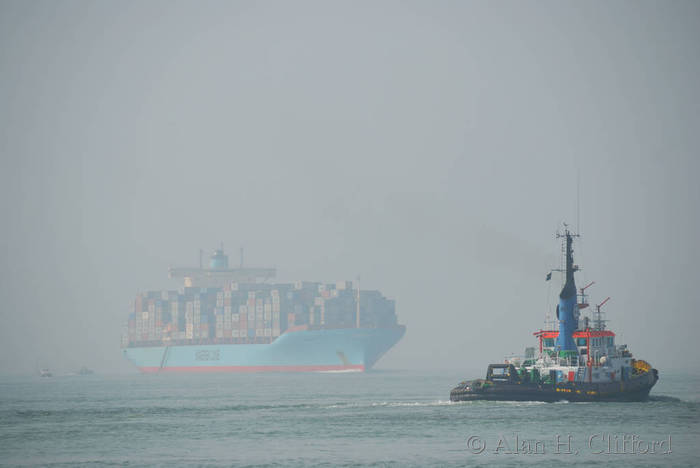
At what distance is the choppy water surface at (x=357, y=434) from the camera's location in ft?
164

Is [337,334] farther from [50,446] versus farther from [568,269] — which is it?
[50,446]

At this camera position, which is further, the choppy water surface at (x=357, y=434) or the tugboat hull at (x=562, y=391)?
the tugboat hull at (x=562, y=391)

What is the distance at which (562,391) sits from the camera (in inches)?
2744

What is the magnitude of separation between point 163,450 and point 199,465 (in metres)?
6.75

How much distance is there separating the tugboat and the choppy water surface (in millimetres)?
951

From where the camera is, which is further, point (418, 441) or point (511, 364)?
point (511, 364)

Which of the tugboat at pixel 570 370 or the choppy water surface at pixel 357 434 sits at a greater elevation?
the tugboat at pixel 570 370

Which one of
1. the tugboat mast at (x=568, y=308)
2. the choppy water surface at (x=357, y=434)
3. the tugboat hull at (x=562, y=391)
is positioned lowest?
the choppy water surface at (x=357, y=434)

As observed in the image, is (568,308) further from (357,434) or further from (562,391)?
(357,434)

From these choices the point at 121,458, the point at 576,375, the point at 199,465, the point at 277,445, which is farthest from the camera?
the point at 576,375

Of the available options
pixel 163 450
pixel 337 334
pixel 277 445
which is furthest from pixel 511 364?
pixel 337 334

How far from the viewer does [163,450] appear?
54.7 m

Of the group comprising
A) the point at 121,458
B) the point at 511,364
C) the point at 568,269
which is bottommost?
the point at 121,458

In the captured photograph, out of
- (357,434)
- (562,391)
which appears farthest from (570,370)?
(357,434)
